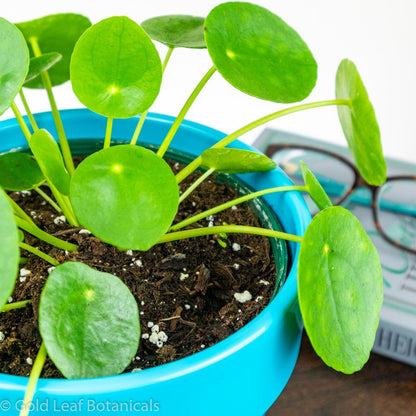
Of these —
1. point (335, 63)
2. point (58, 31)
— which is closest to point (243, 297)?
point (58, 31)

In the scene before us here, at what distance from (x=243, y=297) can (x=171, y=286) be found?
5 cm

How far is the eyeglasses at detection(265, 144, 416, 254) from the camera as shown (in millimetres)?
973

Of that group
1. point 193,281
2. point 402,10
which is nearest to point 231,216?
point 193,281

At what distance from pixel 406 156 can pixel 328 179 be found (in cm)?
23

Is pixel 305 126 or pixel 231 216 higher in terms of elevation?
pixel 231 216

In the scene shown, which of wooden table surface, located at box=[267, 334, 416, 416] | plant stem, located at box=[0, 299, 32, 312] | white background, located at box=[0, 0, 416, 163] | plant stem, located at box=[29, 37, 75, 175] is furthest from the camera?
white background, located at box=[0, 0, 416, 163]

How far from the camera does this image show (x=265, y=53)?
0.42 meters

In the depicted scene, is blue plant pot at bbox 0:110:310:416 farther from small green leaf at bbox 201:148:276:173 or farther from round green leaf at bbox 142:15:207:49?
round green leaf at bbox 142:15:207:49

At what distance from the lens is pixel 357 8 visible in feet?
3.73

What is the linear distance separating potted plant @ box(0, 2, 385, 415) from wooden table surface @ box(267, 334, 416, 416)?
0.37 m

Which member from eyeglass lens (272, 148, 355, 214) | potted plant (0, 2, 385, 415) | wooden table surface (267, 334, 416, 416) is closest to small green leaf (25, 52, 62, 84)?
potted plant (0, 2, 385, 415)

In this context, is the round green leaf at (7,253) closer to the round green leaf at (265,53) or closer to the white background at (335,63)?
the round green leaf at (265,53)

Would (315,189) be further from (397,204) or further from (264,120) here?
(397,204)

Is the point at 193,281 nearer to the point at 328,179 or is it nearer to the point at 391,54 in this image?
the point at 328,179
